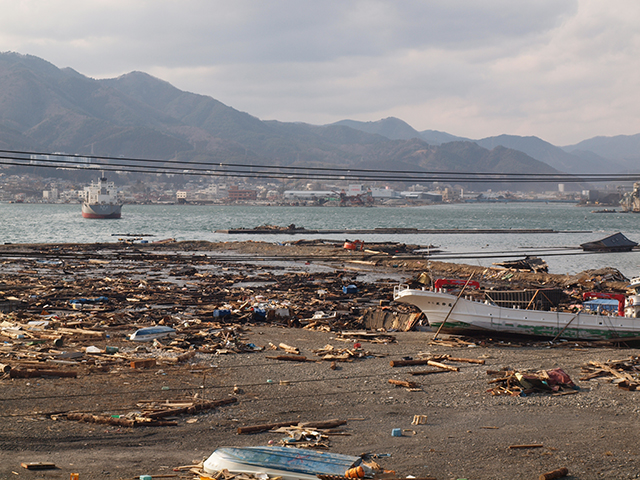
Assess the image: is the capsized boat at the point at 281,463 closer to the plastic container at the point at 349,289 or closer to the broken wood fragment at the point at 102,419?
the broken wood fragment at the point at 102,419

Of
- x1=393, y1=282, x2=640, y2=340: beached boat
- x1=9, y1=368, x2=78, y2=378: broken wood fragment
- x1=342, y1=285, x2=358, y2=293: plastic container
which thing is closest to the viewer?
x1=9, y1=368, x2=78, y2=378: broken wood fragment

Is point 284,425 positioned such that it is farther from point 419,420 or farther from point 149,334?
point 149,334

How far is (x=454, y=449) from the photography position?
33.2ft

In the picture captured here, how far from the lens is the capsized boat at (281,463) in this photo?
26.3ft

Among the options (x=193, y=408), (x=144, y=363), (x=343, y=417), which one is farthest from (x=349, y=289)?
(x=193, y=408)

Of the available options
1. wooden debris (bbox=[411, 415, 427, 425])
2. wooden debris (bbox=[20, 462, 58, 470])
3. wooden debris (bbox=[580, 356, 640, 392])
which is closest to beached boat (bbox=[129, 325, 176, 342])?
wooden debris (bbox=[20, 462, 58, 470])

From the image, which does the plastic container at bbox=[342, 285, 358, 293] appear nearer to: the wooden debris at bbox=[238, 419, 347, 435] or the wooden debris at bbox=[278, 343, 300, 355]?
the wooden debris at bbox=[278, 343, 300, 355]

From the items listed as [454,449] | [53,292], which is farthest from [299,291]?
[454,449]

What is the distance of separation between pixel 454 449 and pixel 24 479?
22.2 ft

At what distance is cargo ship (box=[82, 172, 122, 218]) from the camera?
132m

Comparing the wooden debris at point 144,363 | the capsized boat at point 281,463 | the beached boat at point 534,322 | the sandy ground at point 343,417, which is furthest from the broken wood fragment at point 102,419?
the beached boat at point 534,322

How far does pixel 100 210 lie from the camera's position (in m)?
132

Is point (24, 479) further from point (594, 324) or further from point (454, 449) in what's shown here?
point (594, 324)

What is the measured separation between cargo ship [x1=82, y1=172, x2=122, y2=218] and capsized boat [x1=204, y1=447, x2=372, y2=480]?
431 ft
